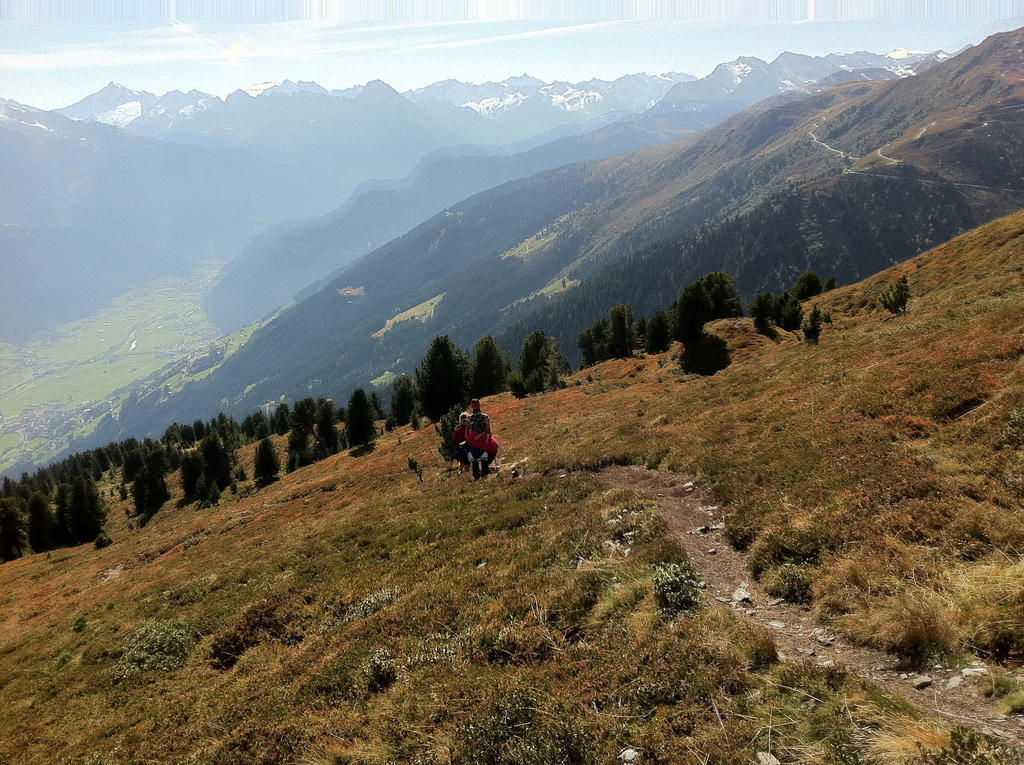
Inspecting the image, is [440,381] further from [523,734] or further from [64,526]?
[64,526]

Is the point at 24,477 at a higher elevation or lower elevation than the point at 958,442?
lower

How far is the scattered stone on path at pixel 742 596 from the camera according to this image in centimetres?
945

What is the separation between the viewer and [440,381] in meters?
75.3

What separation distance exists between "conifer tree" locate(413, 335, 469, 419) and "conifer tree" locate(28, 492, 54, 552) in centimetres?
6479

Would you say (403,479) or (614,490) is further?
(403,479)

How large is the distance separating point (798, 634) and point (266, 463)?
91907mm

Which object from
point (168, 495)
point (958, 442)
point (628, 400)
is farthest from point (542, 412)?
point (168, 495)

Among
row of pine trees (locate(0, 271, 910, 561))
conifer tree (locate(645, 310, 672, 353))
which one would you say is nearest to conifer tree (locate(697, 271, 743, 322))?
row of pine trees (locate(0, 271, 910, 561))

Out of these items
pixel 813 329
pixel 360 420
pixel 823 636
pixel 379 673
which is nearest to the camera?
pixel 823 636

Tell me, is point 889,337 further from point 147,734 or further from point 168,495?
point 168,495

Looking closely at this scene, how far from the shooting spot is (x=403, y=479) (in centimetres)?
3241

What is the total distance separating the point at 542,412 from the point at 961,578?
36814 mm

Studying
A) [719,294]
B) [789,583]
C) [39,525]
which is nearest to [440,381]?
[719,294]

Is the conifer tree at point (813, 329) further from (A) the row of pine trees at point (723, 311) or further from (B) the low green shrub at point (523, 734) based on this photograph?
(B) the low green shrub at point (523, 734)
